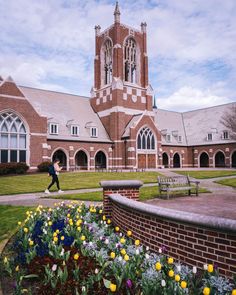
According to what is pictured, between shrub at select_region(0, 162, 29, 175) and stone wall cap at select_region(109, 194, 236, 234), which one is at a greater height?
shrub at select_region(0, 162, 29, 175)

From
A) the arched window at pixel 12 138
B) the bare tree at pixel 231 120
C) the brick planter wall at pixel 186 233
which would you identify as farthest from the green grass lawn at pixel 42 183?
the bare tree at pixel 231 120

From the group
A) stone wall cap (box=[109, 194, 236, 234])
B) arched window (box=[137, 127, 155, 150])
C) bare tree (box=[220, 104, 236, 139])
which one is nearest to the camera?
stone wall cap (box=[109, 194, 236, 234])

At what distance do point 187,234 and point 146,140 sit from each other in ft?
127

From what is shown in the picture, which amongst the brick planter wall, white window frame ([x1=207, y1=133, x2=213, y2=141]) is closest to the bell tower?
white window frame ([x1=207, y1=133, x2=213, y2=141])

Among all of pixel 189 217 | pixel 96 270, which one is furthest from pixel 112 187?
pixel 96 270

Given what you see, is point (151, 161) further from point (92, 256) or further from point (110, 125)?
point (92, 256)

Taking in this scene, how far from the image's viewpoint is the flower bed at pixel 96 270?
372 centimetres

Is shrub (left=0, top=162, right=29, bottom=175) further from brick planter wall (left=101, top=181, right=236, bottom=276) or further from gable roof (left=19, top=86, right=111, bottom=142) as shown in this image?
brick planter wall (left=101, top=181, right=236, bottom=276)

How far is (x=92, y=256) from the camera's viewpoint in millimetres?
5145

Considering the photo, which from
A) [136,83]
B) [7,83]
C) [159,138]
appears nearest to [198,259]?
[7,83]

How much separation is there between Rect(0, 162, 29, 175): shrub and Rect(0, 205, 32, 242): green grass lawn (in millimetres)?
18295

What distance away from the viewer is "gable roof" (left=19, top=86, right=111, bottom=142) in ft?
127

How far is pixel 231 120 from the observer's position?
144 feet

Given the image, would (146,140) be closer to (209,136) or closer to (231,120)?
(231,120)
